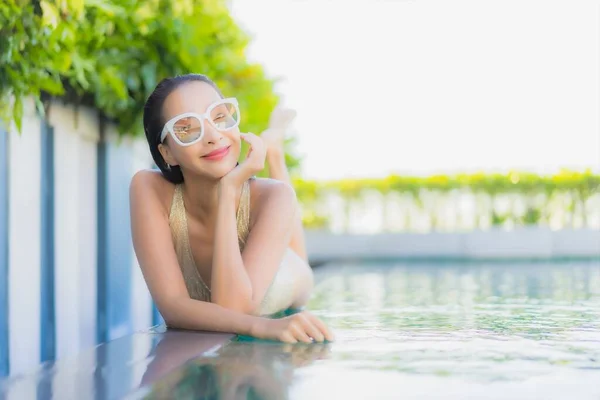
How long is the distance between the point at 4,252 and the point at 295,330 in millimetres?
2230

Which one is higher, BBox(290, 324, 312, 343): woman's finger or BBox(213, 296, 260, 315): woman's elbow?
BBox(213, 296, 260, 315): woman's elbow

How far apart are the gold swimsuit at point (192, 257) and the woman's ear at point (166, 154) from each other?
0.55ft

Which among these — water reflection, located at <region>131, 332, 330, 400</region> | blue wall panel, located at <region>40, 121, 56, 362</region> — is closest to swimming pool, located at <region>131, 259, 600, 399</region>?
water reflection, located at <region>131, 332, 330, 400</region>

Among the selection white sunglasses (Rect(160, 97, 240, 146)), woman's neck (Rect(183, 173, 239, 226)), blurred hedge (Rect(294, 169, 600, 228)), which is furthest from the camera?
blurred hedge (Rect(294, 169, 600, 228))

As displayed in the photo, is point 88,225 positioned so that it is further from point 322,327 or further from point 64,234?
point 322,327

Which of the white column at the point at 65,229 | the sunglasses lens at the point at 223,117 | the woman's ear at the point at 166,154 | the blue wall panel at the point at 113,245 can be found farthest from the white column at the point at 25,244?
the sunglasses lens at the point at 223,117

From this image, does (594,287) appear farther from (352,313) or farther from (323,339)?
(323,339)

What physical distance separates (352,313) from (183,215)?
106cm

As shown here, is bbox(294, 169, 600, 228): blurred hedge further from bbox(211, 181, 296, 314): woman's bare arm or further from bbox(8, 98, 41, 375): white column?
bbox(211, 181, 296, 314): woman's bare arm

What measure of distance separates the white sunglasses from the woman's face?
0.01 meters

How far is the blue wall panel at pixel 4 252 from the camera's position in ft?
12.6

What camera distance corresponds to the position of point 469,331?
2.70 m

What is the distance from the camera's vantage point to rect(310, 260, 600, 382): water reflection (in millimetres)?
2014

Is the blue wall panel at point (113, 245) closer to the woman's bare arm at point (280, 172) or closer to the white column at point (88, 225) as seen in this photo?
the white column at point (88, 225)
